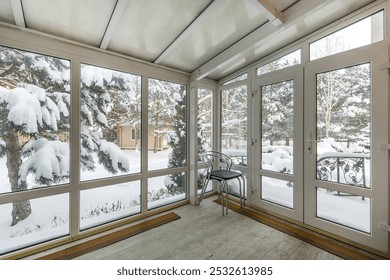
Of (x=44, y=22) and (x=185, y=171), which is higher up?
(x=44, y=22)

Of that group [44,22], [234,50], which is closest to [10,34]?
[44,22]

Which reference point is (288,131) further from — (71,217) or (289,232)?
(71,217)

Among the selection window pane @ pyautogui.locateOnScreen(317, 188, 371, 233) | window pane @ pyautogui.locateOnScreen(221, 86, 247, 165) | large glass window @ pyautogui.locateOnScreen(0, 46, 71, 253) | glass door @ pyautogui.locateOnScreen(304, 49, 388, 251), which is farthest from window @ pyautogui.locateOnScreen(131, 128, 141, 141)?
window pane @ pyautogui.locateOnScreen(317, 188, 371, 233)

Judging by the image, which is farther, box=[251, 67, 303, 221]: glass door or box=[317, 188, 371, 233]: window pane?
box=[251, 67, 303, 221]: glass door

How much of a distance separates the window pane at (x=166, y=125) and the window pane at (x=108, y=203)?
448 millimetres

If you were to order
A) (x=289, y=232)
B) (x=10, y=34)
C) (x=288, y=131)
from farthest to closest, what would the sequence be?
(x=288, y=131)
(x=289, y=232)
(x=10, y=34)

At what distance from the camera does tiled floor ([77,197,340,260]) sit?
1685mm

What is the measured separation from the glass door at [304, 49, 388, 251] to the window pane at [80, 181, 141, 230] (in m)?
2.29

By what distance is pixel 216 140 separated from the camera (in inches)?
134

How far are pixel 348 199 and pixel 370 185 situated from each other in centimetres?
27

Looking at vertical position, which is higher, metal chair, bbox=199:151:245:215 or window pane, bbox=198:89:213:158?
window pane, bbox=198:89:213:158

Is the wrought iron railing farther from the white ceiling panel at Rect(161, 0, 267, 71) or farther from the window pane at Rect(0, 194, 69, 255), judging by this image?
the window pane at Rect(0, 194, 69, 255)

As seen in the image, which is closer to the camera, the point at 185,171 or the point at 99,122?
the point at 99,122

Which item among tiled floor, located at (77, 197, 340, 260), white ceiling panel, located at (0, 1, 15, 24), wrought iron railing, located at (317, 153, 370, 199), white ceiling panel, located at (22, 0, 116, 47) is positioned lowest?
tiled floor, located at (77, 197, 340, 260)
